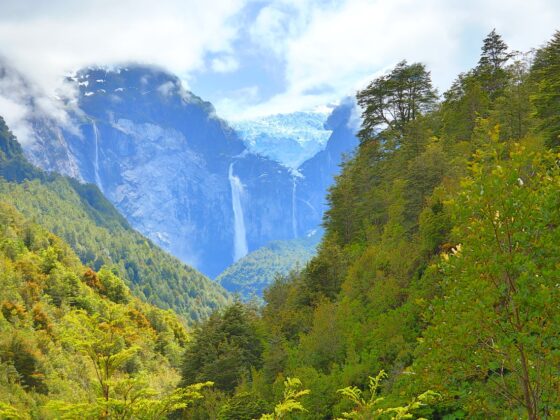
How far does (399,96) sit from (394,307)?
110 feet

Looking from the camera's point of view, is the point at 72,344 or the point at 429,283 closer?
the point at 72,344

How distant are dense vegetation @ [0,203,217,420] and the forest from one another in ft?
0.51

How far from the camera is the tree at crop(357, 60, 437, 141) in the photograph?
169 ft

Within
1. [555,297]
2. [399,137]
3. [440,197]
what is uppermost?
[399,137]

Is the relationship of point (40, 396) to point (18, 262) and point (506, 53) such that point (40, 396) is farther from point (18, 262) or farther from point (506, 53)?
point (506, 53)

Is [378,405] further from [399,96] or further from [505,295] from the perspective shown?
[399,96]

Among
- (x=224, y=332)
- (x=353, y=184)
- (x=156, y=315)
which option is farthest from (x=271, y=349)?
(x=156, y=315)

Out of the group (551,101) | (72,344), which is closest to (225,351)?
(72,344)

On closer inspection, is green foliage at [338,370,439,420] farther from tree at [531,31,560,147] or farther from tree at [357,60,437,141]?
tree at [357,60,437,141]

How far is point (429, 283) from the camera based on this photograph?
2114 cm

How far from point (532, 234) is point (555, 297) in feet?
3.34

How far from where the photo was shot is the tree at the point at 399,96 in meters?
51.6

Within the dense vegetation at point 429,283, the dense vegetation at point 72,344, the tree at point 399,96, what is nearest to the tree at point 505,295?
the dense vegetation at point 429,283

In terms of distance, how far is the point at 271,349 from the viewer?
30.1m
